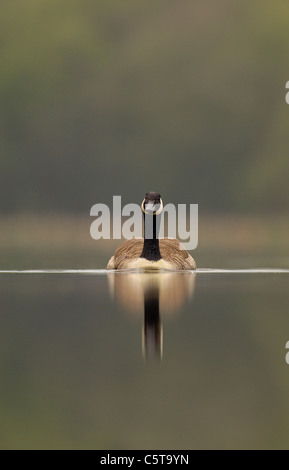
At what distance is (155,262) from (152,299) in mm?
5471

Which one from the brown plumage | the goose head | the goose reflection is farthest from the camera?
the goose head

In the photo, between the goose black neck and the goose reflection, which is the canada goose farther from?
the goose reflection

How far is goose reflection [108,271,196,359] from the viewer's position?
456 cm

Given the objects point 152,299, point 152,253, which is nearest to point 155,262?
point 152,253

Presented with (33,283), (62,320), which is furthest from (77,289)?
(62,320)

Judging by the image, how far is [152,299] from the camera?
7.20 meters

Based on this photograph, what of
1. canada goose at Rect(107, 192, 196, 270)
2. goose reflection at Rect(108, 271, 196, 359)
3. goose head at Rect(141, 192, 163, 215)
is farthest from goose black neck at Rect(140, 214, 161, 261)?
goose reflection at Rect(108, 271, 196, 359)

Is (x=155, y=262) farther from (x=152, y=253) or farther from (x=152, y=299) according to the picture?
(x=152, y=299)

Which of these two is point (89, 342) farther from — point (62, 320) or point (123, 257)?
point (123, 257)

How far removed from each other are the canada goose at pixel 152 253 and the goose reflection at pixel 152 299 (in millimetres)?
1894

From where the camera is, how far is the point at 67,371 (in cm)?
363

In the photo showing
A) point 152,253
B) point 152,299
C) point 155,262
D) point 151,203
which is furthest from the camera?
point 151,203

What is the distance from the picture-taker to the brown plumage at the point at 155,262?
1271 cm

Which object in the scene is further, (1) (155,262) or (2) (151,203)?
(2) (151,203)
